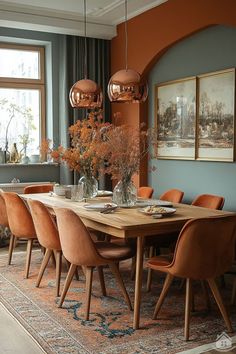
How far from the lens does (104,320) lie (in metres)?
3.28

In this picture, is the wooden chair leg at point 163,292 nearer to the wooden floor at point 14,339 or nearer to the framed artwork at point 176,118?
the wooden floor at point 14,339

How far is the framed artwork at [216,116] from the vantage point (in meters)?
4.63

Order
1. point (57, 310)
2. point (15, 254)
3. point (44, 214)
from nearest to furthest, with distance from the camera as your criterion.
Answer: point (57, 310)
point (44, 214)
point (15, 254)

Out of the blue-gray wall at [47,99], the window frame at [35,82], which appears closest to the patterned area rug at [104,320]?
the blue-gray wall at [47,99]

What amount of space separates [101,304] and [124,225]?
914 mm

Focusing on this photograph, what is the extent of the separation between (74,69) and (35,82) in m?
0.68

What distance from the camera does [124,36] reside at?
621 centimetres

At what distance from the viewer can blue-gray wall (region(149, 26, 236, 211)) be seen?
15.4ft

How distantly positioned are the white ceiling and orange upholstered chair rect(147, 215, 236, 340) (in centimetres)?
341

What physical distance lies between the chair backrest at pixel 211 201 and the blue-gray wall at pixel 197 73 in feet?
1.35

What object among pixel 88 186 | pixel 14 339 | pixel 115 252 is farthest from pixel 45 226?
pixel 14 339

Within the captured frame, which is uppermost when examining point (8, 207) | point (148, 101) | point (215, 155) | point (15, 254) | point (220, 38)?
point (220, 38)

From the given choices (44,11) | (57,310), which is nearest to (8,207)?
(57,310)

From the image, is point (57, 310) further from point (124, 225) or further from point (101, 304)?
point (124, 225)
